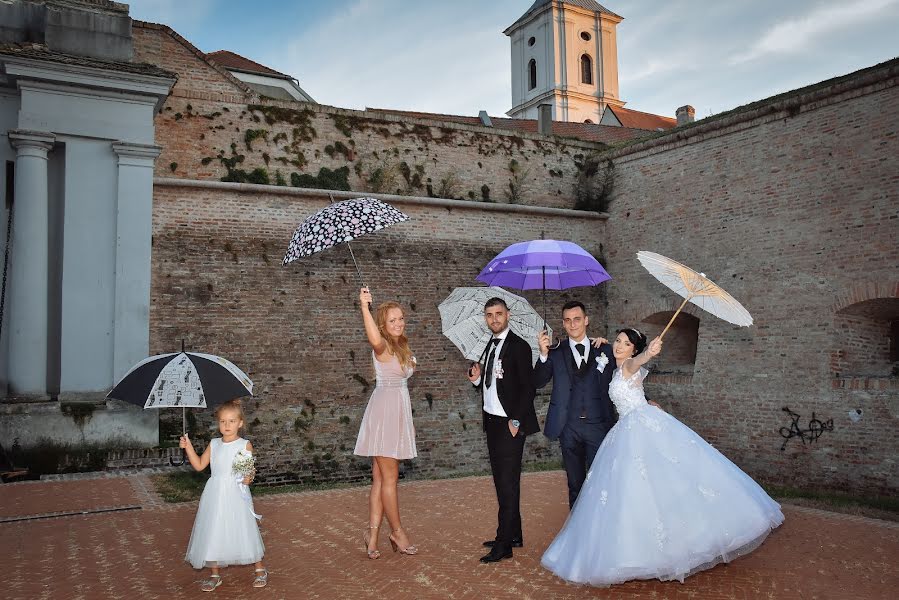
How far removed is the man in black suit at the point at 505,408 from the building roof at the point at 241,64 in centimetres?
2274

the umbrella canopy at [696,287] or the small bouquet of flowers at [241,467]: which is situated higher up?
the umbrella canopy at [696,287]

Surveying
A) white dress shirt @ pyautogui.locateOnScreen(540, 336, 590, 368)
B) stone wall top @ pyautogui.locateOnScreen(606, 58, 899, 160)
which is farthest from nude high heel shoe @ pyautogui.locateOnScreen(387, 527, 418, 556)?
stone wall top @ pyautogui.locateOnScreen(606, 58, 899, 160)

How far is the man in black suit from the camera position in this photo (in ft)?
19.7

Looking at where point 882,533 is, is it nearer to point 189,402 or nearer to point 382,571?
point 382,571

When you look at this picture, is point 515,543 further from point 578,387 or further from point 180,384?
point 180,384

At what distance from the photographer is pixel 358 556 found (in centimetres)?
637

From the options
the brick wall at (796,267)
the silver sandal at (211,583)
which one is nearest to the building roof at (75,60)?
the silver sandal at (211,583)

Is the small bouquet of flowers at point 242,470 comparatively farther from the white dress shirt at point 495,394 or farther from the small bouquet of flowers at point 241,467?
the white dress shirt at point 495,394

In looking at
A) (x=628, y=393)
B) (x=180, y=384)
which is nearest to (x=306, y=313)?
(x=180, y=384)

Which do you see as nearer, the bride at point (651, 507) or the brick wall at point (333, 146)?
the bride at point (651, 507)

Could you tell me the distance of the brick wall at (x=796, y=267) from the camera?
36.5ft

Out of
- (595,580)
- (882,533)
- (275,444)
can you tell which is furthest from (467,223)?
(595,580)

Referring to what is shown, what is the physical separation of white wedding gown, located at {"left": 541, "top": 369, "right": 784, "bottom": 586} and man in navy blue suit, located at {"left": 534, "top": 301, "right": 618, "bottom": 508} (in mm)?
220

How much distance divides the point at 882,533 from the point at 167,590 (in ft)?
21.7
